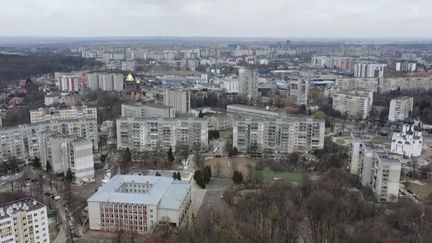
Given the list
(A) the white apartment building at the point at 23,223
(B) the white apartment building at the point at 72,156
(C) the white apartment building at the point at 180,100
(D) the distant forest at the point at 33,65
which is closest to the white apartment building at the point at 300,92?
(C) the white apartment building at the point at 180,100

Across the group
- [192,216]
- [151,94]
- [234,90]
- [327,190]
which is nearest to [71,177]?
[192,216]

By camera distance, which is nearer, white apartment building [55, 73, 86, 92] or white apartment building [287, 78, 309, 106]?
white apartment building [287, 78, 309, 106]

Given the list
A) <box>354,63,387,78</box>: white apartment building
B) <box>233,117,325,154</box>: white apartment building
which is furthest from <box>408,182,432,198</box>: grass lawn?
<box>354,63,387,78</box>: white apartment building

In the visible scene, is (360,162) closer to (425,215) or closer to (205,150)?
(425,215)

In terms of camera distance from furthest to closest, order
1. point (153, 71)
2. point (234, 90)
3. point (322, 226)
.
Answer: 1. point (153, 71)
2. point (234, 90)
3. point (322, 226)

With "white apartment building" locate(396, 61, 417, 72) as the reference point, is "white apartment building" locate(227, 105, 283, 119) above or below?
below

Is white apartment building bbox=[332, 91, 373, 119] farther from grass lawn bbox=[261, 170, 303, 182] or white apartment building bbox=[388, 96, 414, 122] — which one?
grass lawn bbox=[261, 170, 303, 182]

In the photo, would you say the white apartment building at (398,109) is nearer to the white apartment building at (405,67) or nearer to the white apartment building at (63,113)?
the white apartment building at (63,113)
